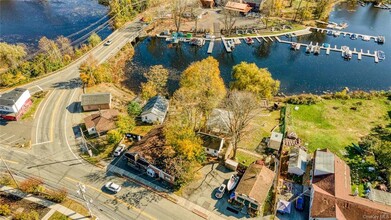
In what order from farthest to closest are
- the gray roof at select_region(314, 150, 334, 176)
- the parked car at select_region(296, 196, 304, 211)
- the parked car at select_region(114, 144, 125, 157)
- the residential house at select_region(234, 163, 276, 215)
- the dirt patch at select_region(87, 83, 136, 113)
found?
the dirt patch at select_region(87, 83, 136, 113), the parked car at select_region(114, 144, 125, 157), the gray roof at select_region(314, 150, 334, 176), the parked car at select_region(296, 196, 304, 211), the residential house at select_region(234, 163, 276, 215)

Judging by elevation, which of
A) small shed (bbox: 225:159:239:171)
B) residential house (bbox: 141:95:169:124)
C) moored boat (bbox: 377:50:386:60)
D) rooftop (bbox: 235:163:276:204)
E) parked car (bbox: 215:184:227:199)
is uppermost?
moored boat (bbox: 377:50:386:60)

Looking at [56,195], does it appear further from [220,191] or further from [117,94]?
[117,94]

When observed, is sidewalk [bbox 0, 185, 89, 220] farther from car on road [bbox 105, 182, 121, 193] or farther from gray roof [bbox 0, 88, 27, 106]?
gray roof [bbox 0, 88, 27, 106]

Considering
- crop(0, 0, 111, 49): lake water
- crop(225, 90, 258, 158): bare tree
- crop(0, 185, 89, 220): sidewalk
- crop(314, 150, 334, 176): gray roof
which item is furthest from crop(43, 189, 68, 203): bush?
crop(0, 0, 111, 49): lake water

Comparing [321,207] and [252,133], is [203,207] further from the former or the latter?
[252,133]

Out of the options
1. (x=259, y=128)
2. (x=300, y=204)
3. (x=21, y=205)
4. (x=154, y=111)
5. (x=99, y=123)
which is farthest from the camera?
(x=259, y=128)

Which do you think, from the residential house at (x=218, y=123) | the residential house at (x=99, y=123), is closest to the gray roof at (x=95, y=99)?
the residential house at (x=99, y=123)

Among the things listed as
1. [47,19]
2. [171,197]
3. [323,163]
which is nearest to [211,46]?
[323,163]
